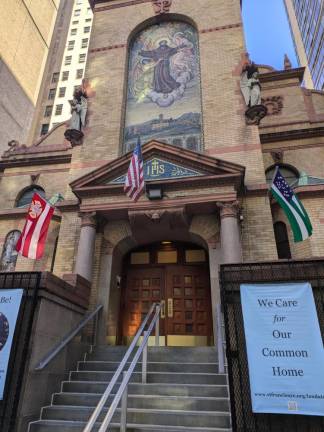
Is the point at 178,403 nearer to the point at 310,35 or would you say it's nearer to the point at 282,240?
the point at 282,240

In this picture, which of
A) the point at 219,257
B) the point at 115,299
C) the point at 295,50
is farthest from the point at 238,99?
the point at 295,50

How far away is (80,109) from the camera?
45.9 feet

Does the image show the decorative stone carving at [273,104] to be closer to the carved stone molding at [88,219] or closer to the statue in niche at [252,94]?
the statue in niche at [252,94]

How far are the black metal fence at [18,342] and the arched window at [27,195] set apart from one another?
9184 mm

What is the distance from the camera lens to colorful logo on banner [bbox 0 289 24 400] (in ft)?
19.3

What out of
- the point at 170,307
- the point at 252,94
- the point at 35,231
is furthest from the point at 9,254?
the point at 252,94

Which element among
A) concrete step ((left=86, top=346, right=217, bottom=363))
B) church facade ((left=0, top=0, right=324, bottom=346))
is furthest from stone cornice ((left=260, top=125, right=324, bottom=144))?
concrete step ((left=86, top=346, right=217, bottom=363))

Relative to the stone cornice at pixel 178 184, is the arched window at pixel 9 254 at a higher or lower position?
lower

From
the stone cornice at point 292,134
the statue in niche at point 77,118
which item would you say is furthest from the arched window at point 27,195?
the stone cornice at point 292,134

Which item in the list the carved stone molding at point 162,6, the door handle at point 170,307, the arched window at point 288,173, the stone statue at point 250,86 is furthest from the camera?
the carved stone molding at point 162,6

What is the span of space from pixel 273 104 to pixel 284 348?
12825 millimetres

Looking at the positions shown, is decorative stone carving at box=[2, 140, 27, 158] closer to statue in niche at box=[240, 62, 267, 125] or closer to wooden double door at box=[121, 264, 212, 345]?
wooden double door at box=[121, 264, 212, 345]

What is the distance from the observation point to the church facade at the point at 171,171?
34.3 feet

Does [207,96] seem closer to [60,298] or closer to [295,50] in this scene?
[60,298]
